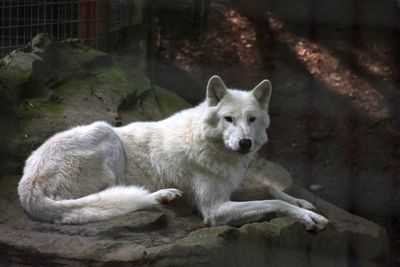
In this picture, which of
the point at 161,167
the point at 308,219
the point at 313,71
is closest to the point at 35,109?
the point at 161,167

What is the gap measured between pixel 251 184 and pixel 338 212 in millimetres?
582

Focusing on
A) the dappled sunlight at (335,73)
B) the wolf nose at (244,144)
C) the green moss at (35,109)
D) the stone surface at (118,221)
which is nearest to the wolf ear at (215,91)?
the wolf nose at (244,144)

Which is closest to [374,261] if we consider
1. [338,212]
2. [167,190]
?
[338,212]

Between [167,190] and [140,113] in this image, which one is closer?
[167,190]

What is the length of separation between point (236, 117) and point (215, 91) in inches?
9.4

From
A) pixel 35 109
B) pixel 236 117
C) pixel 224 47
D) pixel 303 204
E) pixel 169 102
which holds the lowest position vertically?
pixel 303 204

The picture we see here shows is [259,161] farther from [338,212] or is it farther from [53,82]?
[53,82]

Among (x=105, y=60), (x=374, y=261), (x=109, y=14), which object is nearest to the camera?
(x=374, y=261)

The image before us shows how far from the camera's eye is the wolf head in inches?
166

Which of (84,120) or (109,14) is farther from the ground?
(109,14)

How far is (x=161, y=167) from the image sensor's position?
439 centimetres

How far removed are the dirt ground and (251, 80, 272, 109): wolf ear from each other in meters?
1.19

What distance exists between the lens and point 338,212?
15.7ft

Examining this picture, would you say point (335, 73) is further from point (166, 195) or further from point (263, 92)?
point (166, 195)
